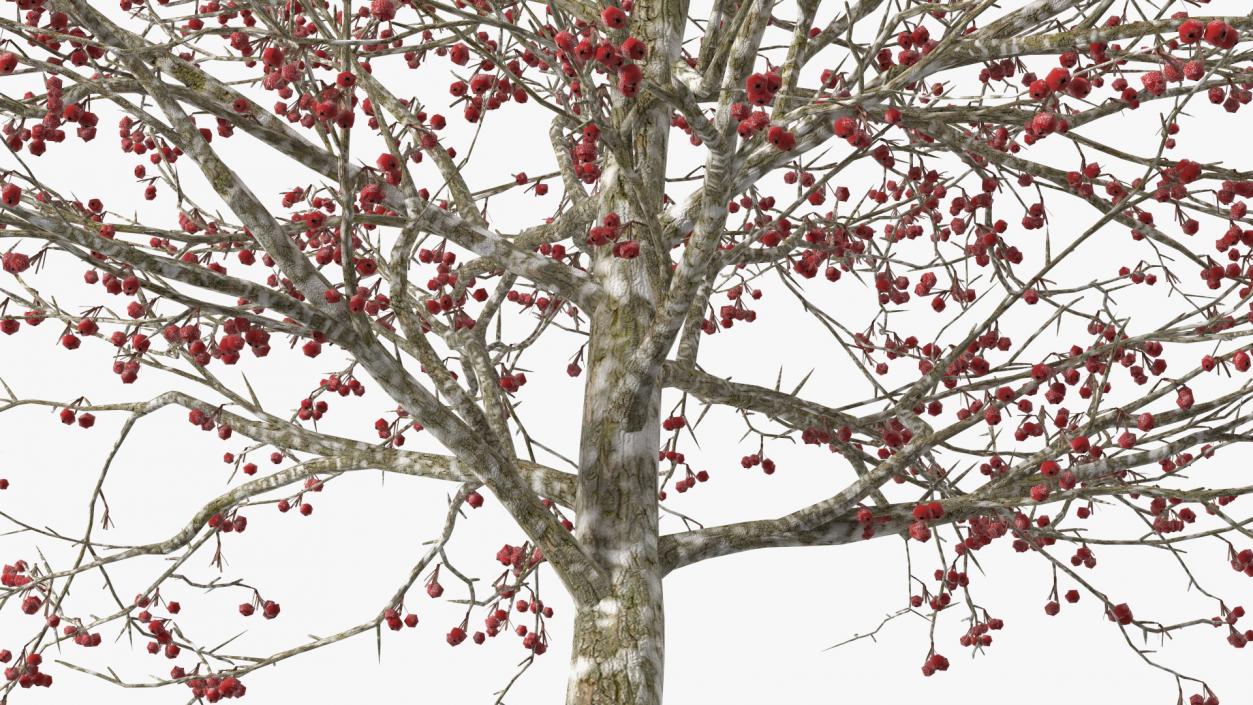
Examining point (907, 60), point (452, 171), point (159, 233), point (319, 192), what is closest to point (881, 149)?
point (907, 60)

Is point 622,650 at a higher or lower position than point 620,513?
lower

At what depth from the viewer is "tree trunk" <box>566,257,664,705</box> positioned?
5137 millimetres

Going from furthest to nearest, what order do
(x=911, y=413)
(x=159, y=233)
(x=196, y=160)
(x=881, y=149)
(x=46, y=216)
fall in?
(x=911, y=413) → (x=159, y=233) → (x=881, y=149) → (x=196, y=160) → (x=46, y=216)

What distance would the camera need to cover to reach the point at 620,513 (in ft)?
17.4

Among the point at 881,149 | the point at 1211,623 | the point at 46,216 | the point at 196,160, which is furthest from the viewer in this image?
the point at 1211,623

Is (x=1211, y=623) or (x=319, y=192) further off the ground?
(x=319, y=192)

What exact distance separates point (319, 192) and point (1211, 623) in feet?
11.7

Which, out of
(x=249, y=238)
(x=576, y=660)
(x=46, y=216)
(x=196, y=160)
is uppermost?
(x=249, y=238)

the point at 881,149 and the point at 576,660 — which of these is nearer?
the point at 881,149

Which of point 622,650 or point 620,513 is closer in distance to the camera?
point 622,650

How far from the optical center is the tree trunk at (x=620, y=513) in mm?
5137

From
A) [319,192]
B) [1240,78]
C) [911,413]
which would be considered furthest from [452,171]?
[1240,78]

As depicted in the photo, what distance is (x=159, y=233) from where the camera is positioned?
5.49m

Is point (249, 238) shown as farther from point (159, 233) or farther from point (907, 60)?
point (907, 60)
